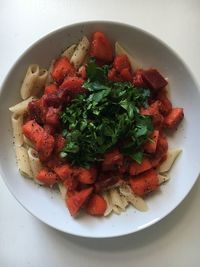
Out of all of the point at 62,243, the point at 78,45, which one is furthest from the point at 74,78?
the point at 62,243

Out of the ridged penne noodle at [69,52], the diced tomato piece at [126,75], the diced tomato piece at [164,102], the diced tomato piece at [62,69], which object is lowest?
the diced tomato piece at [164,102]

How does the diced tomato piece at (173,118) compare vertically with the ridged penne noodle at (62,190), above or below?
above

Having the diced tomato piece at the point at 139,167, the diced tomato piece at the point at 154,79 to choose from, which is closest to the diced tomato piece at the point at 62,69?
the diced tomato piece at the point at 154,79

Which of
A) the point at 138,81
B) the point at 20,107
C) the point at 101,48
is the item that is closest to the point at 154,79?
the point at 138,81

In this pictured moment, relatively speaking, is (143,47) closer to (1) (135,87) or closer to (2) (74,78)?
(1) (135,87)

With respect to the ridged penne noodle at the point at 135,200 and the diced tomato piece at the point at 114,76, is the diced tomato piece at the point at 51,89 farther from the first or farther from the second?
the ridged penne noodle at the point at 135,200

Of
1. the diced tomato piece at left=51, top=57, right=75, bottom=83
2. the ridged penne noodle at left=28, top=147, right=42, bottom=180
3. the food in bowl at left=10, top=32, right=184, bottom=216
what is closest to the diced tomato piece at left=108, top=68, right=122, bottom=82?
the food in bowl at left=10, top=32, right=184, bottom=216

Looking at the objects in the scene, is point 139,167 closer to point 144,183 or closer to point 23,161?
point 144,183
